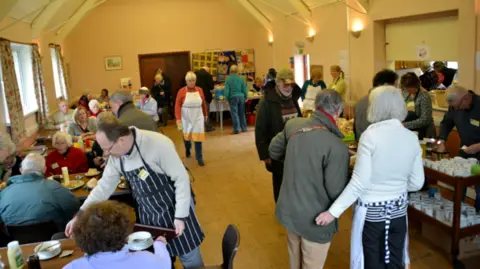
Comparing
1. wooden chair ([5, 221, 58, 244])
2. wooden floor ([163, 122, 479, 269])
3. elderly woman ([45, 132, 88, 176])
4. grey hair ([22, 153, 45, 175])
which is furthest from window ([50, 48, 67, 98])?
wooden chair ([5, 221, 58, 244])

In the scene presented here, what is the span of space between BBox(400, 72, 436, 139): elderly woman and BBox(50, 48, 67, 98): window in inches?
326

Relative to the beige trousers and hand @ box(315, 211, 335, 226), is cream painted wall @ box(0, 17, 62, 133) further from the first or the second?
hand @ box(315, 211, 335, 226)

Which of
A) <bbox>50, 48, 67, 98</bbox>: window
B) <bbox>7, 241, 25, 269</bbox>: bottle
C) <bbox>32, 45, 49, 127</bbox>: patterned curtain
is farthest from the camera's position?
<bbox>50, 48, 67, 98</bbox>: window

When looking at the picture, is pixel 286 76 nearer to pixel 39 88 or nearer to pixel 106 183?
pixel 106 183

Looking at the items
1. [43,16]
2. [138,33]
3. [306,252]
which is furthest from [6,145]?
[138,33]

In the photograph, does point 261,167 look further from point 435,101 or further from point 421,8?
point 421,8

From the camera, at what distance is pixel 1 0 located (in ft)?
16.5

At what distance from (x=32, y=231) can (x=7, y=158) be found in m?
1.28

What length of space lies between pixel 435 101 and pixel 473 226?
2.63 m

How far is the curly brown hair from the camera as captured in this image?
1.72m

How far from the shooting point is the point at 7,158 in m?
3.89

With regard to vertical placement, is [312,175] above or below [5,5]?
below

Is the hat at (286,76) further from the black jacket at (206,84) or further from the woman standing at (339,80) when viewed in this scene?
the black jacket at (206,84)

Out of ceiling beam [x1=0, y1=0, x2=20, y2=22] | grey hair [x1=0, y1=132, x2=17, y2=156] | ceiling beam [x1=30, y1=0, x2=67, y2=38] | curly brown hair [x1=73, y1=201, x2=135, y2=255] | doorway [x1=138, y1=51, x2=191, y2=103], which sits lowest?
curly brown hair [x1=73, y1=201, x2=135, y2=255]
